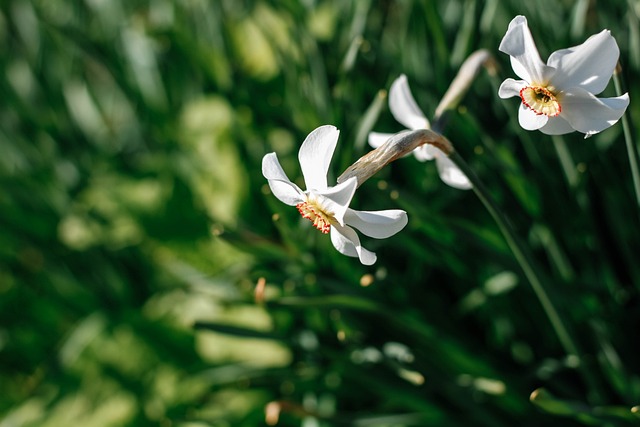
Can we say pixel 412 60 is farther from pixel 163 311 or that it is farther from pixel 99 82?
pixel 99 82

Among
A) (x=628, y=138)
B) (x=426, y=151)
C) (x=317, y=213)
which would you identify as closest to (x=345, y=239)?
(x=317, y=213)

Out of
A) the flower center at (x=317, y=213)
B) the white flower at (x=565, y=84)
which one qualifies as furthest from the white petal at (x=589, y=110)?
the flower center at (x=317, y=213)

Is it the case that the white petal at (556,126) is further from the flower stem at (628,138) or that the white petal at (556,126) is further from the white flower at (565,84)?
the flower stem at (628,138)

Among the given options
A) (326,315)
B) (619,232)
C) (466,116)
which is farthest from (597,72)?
(326,315)

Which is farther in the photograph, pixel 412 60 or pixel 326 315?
pixel 412 60

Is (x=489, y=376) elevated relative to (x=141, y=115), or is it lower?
lower

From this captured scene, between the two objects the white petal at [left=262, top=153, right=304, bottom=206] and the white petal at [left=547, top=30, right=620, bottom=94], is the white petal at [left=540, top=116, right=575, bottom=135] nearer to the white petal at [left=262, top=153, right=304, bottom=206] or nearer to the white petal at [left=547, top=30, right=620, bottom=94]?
the white petal at [left=547, top=30, right=620, bottom=94]
